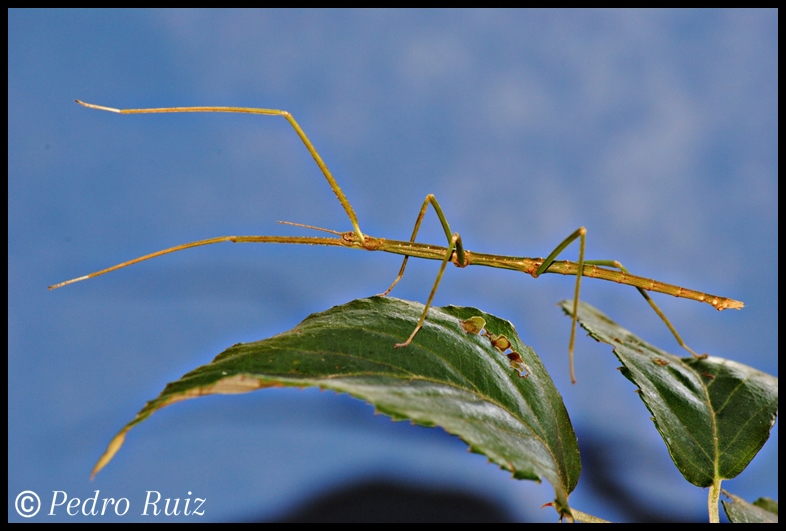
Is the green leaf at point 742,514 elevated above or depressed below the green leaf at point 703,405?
below

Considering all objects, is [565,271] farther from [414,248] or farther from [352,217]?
[352,217]

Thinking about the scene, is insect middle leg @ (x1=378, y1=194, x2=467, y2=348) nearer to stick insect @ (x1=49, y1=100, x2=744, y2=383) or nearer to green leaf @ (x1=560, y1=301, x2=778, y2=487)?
stick insect @ (x1=49, y1=100, x2=744, y2=383)

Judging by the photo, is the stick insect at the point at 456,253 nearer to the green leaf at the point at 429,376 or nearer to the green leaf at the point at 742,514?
the green leaf at the point at 429,376

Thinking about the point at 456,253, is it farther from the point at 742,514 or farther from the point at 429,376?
the point at 742,514

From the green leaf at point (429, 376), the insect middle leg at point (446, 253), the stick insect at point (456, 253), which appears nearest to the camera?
the green leaf at point (429, 376)

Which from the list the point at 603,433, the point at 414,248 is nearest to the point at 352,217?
the point at 414,248

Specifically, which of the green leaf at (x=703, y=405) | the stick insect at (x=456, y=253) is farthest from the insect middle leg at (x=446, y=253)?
the green leaf at (x=703, y=405)
